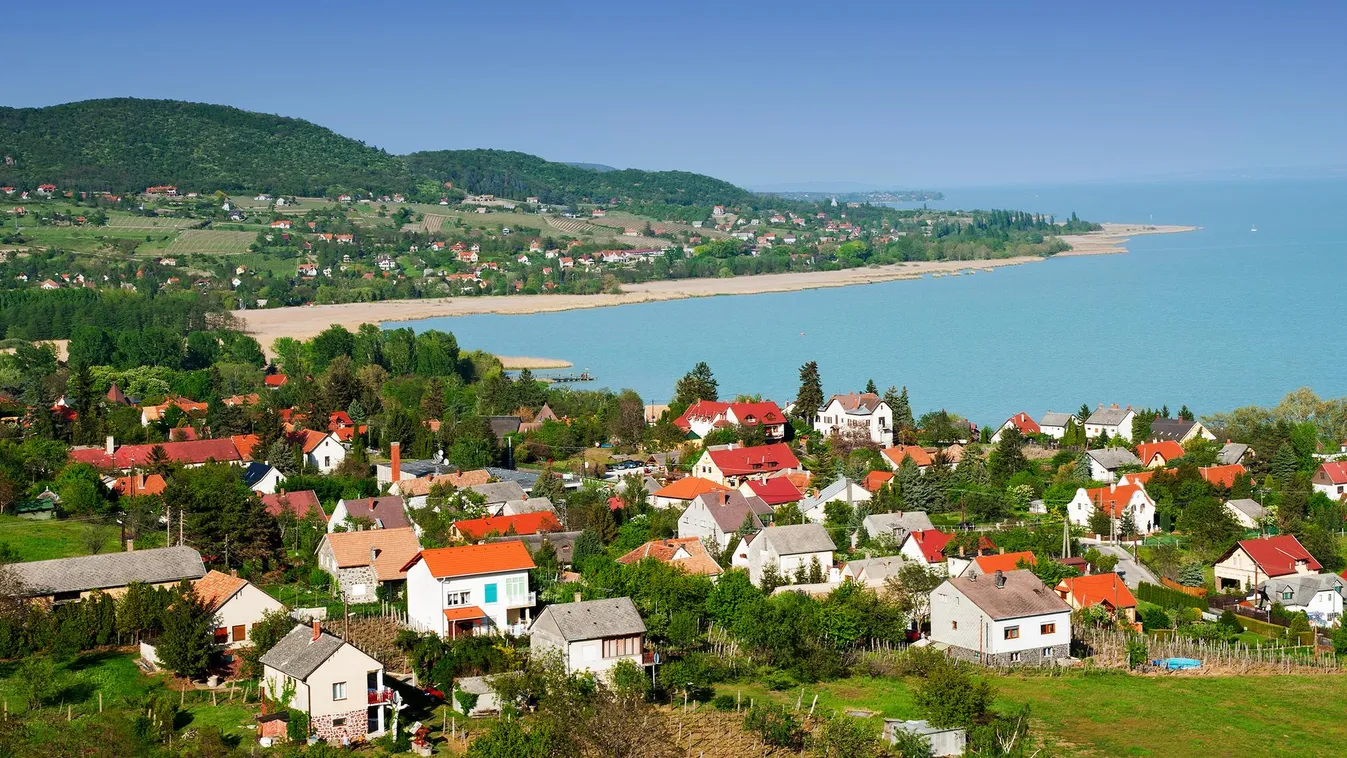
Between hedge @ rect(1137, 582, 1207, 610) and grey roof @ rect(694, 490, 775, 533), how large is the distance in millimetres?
6681

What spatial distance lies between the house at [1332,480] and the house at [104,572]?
68.9 feet

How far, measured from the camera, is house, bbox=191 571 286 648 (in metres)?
18.8

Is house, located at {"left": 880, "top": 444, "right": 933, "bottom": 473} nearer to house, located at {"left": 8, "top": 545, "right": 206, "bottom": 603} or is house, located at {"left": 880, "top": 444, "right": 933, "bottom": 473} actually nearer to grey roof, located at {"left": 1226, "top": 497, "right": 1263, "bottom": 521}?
grey roof, located at {"left": 1226, "top": 497, "right": 1263, "bottom": 521}

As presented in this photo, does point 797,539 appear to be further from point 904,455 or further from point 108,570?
point 108,570

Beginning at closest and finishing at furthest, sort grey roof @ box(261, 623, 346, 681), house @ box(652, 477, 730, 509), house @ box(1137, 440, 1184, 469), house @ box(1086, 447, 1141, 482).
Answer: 1. grey roof @ box(261, 623, 346, 681)
2. house @ box(652, 477, 730, 509)
3. house @ box(1086, 447, 1141, 482)
4. house @ box(1137, 440, 1184, 469)

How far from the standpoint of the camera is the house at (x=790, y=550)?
23312 mm

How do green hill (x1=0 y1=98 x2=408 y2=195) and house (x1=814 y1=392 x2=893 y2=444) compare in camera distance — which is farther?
green hill (x1=0 y1=98 x2=408 y2=195)

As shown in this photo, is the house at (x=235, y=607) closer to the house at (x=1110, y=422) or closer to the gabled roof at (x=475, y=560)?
the gabled roof at (x=475, y=560)

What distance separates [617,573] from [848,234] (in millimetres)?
130828

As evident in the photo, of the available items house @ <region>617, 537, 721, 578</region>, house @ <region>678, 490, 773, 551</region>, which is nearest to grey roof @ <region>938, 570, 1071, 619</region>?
house @ <region>617, 537, 721, 578</region>

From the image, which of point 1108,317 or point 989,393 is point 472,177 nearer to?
point 1108,317

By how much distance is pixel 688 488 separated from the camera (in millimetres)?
28766

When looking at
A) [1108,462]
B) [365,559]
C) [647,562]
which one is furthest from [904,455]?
[365,559]

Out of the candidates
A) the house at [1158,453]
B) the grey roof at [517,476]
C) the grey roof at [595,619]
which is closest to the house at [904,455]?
the house at [1158,453]
